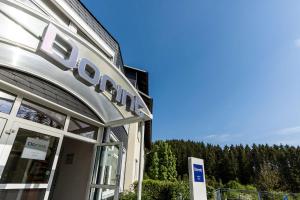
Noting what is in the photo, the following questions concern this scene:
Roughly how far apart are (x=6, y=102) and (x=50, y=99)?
0.70 m

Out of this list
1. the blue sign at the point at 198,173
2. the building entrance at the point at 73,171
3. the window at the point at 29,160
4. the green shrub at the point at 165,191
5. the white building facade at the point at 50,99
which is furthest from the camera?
the green shrub at the point at 165,191

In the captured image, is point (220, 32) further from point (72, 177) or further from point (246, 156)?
point (246, 156)

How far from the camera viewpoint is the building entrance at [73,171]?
16.9 feet

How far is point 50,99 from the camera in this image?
3.48 m

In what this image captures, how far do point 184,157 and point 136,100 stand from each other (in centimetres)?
4165

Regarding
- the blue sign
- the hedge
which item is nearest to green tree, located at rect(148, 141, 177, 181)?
the hedge

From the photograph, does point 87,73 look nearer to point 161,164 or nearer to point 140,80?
point 140,80

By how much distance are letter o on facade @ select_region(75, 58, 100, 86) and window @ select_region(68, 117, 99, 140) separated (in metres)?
1.54

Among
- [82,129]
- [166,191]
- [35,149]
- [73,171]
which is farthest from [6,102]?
[166,191]

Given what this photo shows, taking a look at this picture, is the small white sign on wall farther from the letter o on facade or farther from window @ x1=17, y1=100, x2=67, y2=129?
the letter o on facade

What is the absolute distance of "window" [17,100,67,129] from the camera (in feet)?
10.5

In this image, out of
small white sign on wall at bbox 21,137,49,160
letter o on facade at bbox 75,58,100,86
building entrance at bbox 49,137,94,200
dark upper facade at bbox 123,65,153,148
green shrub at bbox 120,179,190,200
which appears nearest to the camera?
letter o on facade at bbox 75,58,100,86

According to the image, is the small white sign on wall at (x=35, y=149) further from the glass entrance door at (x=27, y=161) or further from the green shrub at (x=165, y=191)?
the green shrub at (x=165, y=191)

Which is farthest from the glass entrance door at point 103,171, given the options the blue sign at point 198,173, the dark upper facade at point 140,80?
the dark upper facade at point 140,80
